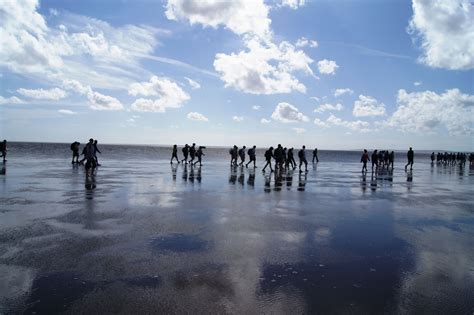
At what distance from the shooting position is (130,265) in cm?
532

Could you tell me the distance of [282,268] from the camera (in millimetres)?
5312

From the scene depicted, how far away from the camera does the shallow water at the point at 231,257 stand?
13.7ft

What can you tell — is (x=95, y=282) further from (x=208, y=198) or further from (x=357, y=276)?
(x=208, y=198)

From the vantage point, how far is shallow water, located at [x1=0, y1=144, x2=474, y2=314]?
4168 mm

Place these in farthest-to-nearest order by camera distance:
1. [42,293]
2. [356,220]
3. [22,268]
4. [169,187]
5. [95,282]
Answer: [169,187], [356,220], [22,268], [95,282], [42,293]

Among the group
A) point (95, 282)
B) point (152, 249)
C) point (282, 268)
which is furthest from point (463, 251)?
point (95, 282)

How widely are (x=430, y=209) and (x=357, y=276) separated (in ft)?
24.2

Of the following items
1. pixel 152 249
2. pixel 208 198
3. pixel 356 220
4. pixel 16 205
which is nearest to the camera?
pixel 152 249

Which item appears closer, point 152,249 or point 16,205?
point 152,249

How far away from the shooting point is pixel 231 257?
5.78 m

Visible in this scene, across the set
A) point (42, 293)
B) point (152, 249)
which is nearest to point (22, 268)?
point (42, 293)

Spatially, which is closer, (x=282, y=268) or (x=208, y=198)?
(x=282, y=268)

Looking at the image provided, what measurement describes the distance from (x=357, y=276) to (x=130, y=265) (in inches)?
132

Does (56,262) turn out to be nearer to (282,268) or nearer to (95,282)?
(95,282)
